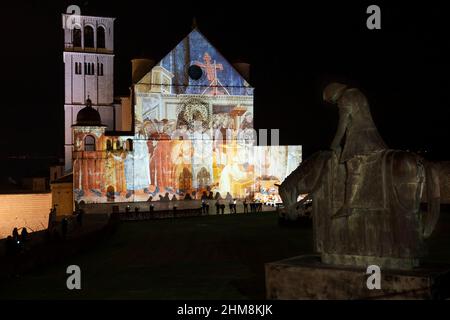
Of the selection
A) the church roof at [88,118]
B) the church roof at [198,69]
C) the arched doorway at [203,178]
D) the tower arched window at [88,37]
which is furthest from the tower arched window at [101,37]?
the arched doorway at [203,178]

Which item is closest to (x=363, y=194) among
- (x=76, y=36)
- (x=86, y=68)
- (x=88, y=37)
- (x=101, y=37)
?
(x=86, y=68)

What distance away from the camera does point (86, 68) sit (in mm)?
54188

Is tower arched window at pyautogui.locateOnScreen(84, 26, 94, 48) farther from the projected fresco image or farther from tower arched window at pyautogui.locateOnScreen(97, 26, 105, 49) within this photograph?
the projected fresco image

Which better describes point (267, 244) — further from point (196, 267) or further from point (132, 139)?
point (132, 139)

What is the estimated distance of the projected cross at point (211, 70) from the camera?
155ft

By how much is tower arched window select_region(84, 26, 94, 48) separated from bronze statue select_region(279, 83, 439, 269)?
4785cm

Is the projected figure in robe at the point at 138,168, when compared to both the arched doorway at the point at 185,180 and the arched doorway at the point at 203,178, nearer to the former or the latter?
the arched doorway at the point at 185,180

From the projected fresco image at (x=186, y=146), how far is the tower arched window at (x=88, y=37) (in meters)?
11.4

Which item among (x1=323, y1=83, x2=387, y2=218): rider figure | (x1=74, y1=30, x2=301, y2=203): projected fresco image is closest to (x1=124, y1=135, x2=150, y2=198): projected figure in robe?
(x1=74, y1=30, x2=301, y2=203): projected fresco image

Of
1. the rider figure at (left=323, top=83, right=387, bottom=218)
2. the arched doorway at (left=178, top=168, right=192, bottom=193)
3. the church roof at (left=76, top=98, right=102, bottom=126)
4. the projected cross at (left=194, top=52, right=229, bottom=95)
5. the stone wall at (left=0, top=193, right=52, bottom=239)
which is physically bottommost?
the stone wall at (left=0, top=193, right=52, bottom=239)

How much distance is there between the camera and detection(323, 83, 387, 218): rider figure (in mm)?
9289

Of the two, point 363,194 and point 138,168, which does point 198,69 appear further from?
point 363,194

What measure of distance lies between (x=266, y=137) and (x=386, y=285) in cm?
4589
